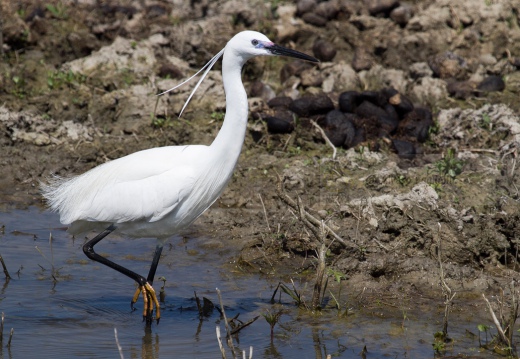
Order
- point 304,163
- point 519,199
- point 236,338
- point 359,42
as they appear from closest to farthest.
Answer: point 236,338, point 519,199, point 304,163, point 359,42

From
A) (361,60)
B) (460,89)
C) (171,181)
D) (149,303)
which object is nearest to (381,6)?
(361,60)

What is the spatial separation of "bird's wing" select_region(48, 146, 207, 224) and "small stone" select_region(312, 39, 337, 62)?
177 inches

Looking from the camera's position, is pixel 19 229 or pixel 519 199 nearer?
pixel 519 199

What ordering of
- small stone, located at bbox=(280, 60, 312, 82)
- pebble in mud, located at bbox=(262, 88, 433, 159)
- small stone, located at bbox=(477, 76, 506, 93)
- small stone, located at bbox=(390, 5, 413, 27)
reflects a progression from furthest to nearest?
small stone, located at bbox=(390, 5, 413, 27), small stone, located at bbox=(280, 60, 312, 82), small stone, located at bbox=(477, 76, 506, 93), pebble in mud, located at bbox=(262, 88, 433, 159)

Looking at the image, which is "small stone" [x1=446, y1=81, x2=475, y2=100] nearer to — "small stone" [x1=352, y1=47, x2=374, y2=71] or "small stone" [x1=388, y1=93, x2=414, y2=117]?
"small stone" [x1=388, y1=93, x2=414, y2=117]

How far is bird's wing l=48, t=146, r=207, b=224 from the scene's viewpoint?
579cm

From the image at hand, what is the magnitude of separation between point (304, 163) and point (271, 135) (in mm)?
674

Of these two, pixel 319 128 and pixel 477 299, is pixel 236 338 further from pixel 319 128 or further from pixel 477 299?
pixel 319 128

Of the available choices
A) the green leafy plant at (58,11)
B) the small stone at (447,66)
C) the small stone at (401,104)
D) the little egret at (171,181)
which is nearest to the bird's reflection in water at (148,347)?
the little egret at (171,181)

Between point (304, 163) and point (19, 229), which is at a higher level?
point (304, 163)

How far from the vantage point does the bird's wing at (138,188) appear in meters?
5.79

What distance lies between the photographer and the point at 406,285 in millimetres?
6328

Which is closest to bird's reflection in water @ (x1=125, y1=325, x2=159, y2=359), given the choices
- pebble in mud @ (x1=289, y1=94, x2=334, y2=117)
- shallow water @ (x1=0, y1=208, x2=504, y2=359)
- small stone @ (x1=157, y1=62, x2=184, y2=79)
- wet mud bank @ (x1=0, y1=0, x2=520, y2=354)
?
shallow water @ (x1=0, y1=208, x2=504, y2=359)

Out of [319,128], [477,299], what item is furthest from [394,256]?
[319,128]
